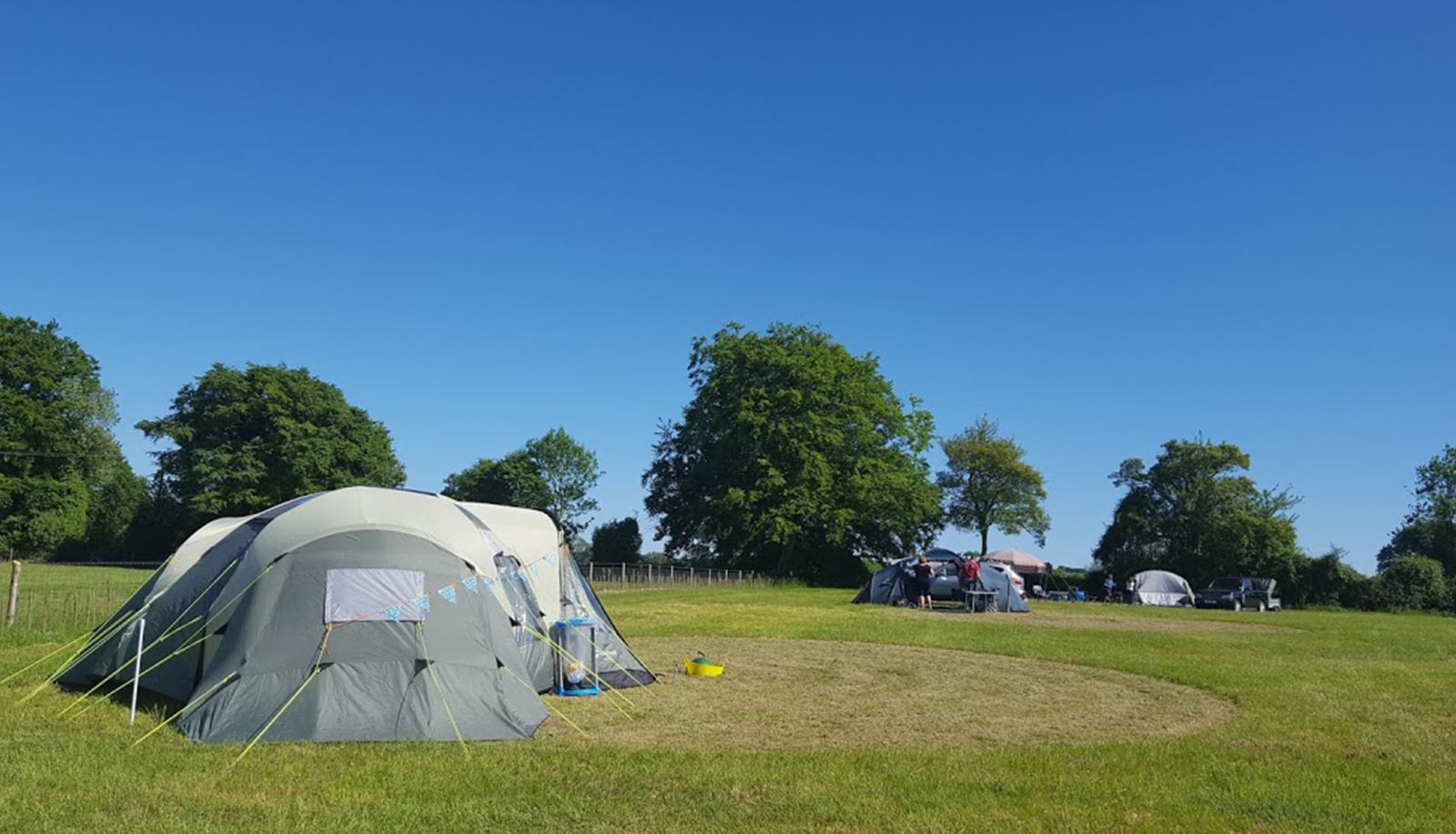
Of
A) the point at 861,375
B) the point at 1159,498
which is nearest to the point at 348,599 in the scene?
the point at 861,375

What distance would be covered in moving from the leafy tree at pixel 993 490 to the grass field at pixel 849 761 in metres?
50.9

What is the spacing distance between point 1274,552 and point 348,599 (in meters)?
49.8

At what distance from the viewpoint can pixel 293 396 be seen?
55781 mm

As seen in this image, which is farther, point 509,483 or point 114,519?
point 509,483

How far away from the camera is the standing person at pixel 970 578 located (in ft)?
94.3

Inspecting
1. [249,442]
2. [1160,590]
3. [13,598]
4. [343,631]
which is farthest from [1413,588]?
[249,442]

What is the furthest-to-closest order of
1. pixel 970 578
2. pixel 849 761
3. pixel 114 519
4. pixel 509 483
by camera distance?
pixel 509 483
pixel 114 519
pixel 970 578
pixel 849 761

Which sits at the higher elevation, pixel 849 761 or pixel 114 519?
pixel 114 519

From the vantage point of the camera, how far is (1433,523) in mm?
56469

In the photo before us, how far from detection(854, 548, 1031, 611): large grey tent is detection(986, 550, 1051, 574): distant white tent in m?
22.7

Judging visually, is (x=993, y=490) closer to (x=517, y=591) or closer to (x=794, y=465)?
(x=794, y=465)

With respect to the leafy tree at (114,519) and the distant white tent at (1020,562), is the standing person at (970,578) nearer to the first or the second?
the distant white tent at (1020,562)

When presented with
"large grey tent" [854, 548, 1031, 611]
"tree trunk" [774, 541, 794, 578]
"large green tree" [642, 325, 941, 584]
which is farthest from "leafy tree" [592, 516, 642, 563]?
"large grey tent" [854, 548, 1031, 611]

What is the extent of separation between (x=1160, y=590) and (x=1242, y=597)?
436 cm
